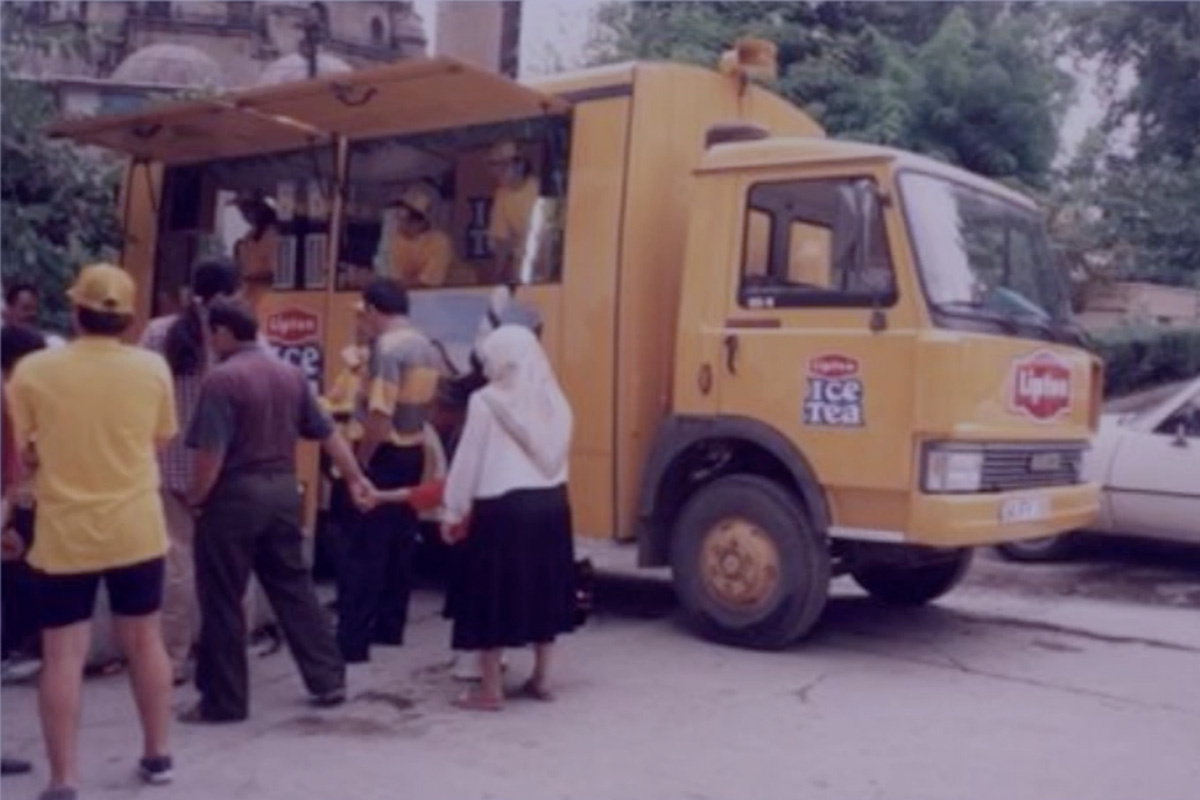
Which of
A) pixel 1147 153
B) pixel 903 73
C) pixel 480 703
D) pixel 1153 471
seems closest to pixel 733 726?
pixel 480 703

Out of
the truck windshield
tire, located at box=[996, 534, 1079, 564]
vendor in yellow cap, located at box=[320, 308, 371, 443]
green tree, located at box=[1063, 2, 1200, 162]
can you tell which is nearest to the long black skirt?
vendor in yellow cap, located at box=[320, 308, 371, 443]

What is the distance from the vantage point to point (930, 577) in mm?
9211

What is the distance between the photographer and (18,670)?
7.08 meters

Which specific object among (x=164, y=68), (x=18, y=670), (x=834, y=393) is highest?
(x=164, y=68)

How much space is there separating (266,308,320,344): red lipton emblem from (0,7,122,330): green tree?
1.14 metres

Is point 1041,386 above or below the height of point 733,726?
above

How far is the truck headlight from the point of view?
290 inches

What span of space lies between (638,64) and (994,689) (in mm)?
3539

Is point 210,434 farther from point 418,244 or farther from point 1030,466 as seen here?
point 1030,466

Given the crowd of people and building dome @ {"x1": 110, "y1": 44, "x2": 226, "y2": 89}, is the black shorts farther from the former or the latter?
building dome @ {"x1": 110, "y1": 44, "x2": 226, "y2": 89}

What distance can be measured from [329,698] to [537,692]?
2.89 feet

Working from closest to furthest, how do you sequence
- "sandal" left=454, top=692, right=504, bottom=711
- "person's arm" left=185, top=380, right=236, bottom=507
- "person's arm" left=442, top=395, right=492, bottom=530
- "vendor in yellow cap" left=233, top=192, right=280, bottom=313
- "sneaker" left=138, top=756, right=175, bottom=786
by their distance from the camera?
"sneaker" left=138, top=756, right=175, bottom=786 → "person's arm" left=185, top=380, right=236, bottom=507 → "person's arm" left=442, top=395, right=492, bottom=530 → "sandal" left=454, top=692, right=504, bottom=711 → "vendor in yellow cap" left=233, top=192, right=280, bottom=313

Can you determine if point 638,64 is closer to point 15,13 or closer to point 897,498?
point 897,498

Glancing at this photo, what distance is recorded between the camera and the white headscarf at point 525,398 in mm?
6512
